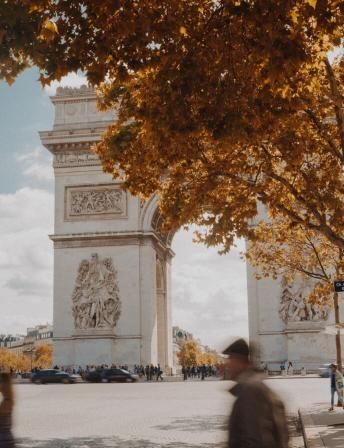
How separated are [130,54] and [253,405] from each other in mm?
5349

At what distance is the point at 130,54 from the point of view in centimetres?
859

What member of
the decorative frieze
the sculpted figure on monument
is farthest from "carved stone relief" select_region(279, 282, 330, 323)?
the decorative frieze

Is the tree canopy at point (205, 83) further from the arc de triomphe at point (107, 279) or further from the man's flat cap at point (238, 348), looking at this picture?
the arc de triomphe at point (107, 279)

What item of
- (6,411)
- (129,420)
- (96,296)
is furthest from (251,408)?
(96,296)

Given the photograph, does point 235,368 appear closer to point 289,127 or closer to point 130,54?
point 130,54

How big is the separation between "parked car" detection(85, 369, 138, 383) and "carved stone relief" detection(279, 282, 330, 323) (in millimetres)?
7310

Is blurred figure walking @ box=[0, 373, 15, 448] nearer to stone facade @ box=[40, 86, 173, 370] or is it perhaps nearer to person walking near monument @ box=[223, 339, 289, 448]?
person walking near monument @ box=[223, 339, 289, 448]

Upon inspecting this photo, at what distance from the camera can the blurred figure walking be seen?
6.49 m

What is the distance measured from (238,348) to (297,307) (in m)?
29.6

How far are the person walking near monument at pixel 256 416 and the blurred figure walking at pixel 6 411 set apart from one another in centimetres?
290

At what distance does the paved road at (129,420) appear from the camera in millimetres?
11781

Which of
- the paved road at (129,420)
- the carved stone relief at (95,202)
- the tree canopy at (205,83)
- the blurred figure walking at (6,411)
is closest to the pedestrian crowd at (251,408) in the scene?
the blurred figure walking at (6,411)

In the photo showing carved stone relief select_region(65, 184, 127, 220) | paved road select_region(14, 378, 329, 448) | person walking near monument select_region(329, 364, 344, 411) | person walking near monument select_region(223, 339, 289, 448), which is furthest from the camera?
carved stone relief select_region(65, 184, 127, 220)

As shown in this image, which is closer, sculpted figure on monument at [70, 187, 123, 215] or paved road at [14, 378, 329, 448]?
paved road at [14, 378, 329, 448]
